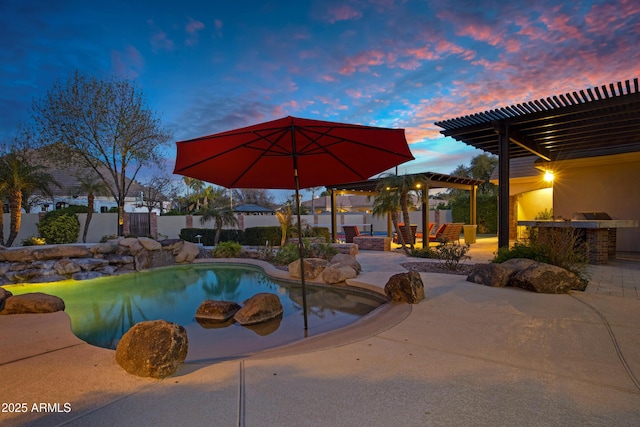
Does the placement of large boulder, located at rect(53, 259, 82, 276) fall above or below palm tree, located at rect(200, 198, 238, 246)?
below

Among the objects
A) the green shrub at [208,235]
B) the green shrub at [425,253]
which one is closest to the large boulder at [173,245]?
the green shrub at [208,235]

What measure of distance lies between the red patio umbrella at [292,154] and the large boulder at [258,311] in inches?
54.2

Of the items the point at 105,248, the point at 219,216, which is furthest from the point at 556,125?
the point at 219,216

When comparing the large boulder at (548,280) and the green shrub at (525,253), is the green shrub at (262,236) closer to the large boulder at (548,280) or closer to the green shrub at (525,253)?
the green shrub at (525,253)

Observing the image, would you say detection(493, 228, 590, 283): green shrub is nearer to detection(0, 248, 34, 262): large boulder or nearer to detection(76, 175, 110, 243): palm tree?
detection(0, 248, 34, 262): large boulder

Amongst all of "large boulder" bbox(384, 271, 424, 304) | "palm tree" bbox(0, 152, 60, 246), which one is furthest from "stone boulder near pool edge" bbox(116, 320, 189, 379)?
"palm tree" bbox(0, 152, 60, 246)

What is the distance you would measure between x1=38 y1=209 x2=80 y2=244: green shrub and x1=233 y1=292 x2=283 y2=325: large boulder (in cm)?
1411

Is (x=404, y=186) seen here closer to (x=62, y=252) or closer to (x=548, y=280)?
(x=548, y=280)

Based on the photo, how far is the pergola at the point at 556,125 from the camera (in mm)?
6180

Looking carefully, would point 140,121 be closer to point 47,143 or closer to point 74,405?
point 47,143

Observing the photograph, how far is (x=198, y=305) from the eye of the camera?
254 inches

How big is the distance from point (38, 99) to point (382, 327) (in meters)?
17.3

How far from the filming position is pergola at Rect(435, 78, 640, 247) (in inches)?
243

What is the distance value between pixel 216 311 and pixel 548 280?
18.0 feet
